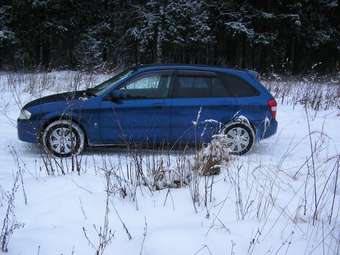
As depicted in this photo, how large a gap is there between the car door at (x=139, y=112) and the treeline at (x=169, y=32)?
56.3 ft

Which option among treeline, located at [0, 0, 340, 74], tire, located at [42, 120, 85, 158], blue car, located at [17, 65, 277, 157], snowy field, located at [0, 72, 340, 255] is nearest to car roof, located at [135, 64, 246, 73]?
blue car, located at [17, 65, 277, 157]

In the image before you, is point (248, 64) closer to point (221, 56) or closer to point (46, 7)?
point (221, 56)

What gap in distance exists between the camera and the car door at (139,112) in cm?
796

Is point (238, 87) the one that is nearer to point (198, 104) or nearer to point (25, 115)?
point (198, 104)

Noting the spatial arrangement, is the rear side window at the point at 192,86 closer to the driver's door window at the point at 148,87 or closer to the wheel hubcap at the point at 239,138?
the driver's door window at the point at 148,87

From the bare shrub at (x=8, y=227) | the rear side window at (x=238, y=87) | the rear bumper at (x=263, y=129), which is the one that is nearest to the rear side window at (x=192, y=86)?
the rear side window at (x=238, y=87)

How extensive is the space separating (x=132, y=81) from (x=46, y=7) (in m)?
20.3

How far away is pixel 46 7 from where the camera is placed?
26297mm

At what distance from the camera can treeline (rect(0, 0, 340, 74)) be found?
1066 inches

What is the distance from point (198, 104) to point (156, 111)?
0.77 m

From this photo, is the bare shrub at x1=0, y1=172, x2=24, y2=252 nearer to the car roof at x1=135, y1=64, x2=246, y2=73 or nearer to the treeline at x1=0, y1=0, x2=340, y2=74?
the car roof at x1=135, y1=64, x2=246, y2=73

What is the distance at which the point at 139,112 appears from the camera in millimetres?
7977

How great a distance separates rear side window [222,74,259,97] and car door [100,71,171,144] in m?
1.12

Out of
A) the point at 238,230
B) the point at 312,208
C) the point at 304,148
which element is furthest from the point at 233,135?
the point at 238,230
